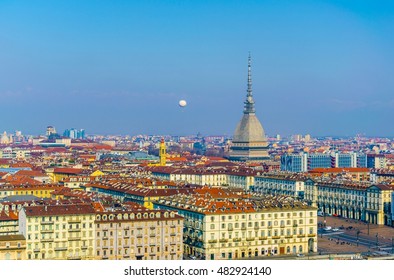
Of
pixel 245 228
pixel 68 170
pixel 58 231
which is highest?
pixel 68 170

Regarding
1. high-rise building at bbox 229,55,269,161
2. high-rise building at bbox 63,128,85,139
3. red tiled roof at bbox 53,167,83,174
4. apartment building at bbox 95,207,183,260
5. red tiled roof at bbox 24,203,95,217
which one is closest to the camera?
red tiled roof at bbox 24,203,95,217

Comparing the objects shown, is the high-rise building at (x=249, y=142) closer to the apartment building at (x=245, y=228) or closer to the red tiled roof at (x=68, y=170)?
the red tiled roof at (x=68, y=170)

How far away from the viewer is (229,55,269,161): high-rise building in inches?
1778

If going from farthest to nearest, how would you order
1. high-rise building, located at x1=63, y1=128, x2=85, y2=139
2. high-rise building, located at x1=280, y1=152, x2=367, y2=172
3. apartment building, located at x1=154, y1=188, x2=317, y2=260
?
high-rise building, located at x1=63, y1=128, x2=85, y2=139, high-rise building, located at x1=280, y1=152, x2=367, y2=172, apartment building, located at x1=154, y1=188, x2=317, y2=260

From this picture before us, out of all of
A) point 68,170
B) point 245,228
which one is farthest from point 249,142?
point 245,228

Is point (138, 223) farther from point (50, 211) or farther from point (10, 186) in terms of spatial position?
point (10, 186)

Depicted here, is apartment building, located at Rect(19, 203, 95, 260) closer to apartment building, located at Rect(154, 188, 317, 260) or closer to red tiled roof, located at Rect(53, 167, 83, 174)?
apartment building, located at Rect(154, 188, 317, 260)

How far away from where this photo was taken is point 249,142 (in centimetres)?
4531

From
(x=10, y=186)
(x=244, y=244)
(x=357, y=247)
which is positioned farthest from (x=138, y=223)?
(x=10, y=186)

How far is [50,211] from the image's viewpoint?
1345cm

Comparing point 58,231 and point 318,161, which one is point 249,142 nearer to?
point 318,161

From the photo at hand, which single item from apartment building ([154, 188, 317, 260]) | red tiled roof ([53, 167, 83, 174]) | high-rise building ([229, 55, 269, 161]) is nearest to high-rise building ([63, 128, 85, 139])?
high-rise building ([229, 55, 269, 161])

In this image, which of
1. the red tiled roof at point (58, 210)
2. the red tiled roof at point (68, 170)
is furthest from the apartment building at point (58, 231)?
the red tiled roof at point (68, 170)

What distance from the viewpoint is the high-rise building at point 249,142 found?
45156mm
